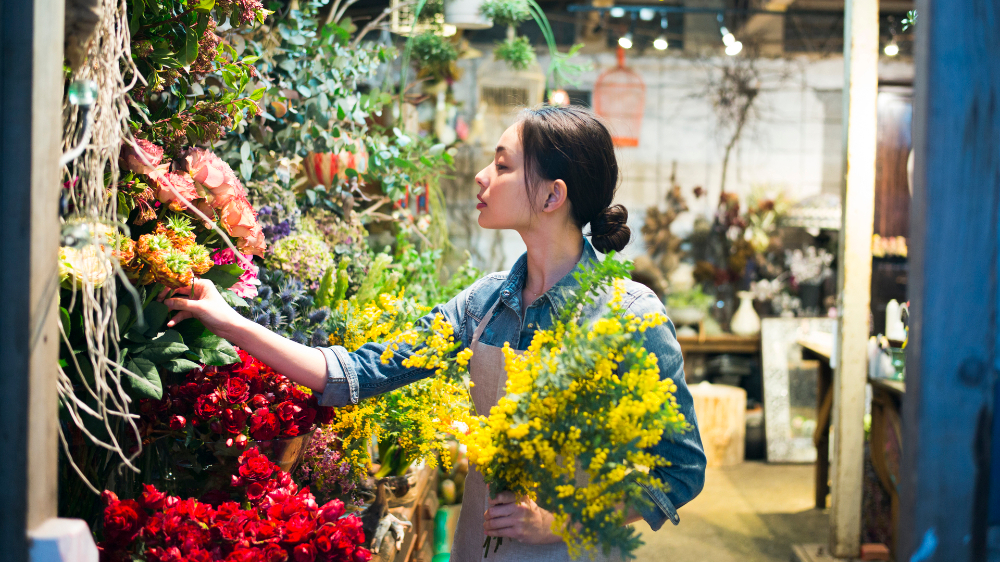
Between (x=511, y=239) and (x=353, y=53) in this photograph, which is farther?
(x=511, y=239)

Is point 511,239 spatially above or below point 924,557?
above

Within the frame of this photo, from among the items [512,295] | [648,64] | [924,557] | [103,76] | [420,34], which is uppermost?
[648,64]

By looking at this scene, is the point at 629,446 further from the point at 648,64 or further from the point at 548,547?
the point at 648,64

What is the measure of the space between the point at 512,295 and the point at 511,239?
3869 millimetres

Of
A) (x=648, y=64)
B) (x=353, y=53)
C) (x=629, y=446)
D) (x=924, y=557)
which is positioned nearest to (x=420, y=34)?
(x=353, y=53)

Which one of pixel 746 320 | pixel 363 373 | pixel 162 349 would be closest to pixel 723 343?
pixel 746 320

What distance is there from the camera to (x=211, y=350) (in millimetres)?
1155

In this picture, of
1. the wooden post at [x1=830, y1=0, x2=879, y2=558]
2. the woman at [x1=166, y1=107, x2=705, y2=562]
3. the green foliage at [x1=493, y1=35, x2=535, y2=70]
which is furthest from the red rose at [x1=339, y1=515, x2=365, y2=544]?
the green foliage at [x1=493, y1=35, x2=535, y2=70]

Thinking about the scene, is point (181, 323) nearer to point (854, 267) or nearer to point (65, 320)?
point (65, 320)

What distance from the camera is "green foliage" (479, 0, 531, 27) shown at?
312cm

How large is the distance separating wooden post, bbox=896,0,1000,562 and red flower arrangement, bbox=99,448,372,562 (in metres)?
0.76

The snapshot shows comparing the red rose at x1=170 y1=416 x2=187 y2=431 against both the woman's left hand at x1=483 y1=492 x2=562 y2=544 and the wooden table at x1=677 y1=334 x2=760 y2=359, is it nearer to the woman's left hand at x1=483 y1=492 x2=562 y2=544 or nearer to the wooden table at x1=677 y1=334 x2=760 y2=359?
the woman's left hand at x1=483 y1=492 x2=562 y2=544

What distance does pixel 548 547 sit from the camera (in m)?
1.21

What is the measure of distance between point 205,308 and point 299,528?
1.22 feet
